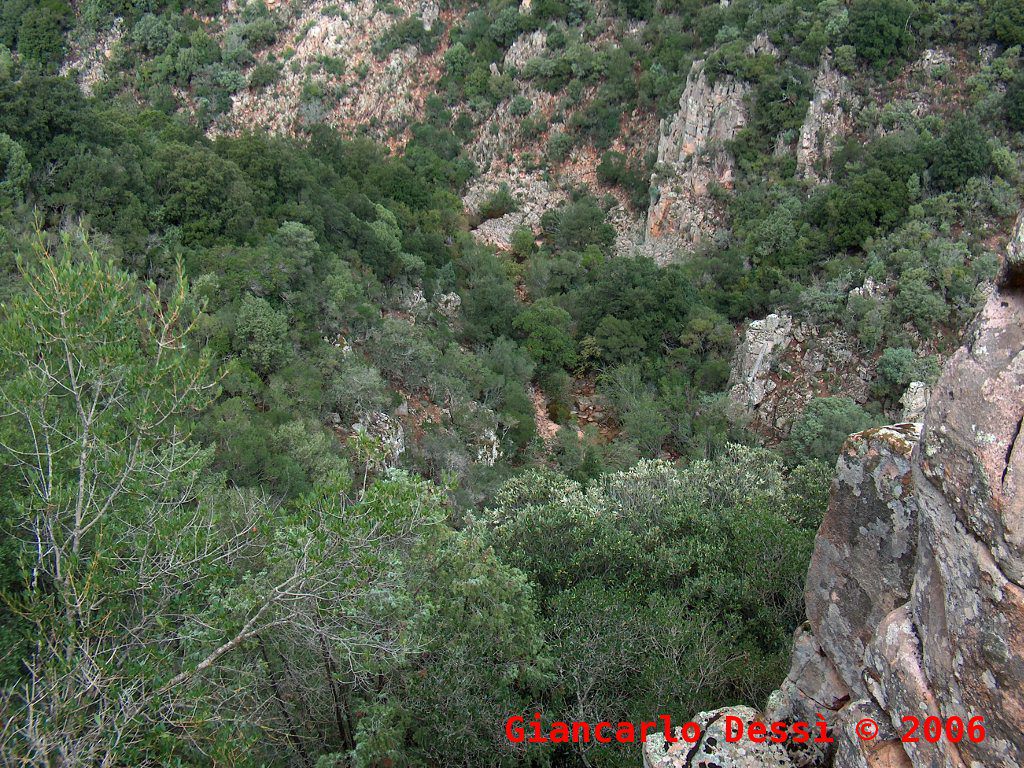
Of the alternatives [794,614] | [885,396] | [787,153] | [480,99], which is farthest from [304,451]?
[480,99]

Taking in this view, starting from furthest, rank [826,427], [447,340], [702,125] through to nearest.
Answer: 1. [702,125]
2. [447,340]
3. [826,427]

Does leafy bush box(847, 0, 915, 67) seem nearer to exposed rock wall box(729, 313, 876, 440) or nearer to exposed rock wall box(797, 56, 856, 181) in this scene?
exposed rock wall box(797, 56, 856, 181)

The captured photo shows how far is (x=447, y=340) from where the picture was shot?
29062 millimetres

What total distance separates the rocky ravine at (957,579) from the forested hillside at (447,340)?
352 cm

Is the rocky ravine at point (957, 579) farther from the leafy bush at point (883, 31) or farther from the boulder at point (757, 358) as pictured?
the leafy bush at point (883, 31)

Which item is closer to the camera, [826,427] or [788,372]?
[826,427]

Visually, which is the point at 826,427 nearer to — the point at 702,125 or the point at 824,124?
the point at 824,124

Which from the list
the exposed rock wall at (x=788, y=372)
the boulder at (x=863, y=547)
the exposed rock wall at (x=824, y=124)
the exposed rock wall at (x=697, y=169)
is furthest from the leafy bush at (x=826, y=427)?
the boulder at (x=863, y=547)

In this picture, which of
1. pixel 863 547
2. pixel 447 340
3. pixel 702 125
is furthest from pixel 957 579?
pixel 702 125

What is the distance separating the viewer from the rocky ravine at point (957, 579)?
11.9 ft

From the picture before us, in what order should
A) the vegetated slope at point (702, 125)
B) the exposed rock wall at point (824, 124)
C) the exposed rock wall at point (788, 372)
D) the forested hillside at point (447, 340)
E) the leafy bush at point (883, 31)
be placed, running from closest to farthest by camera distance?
the forested hillside at point (447, 340), the exposed rock wall at point (788, 372), the vegetated slope at point (702, 125), the exposed rock wall at point (824, 124), the leafy bush at point (883, 31)

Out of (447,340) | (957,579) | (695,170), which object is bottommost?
(447,340)

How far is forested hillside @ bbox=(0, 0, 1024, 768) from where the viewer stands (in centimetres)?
668

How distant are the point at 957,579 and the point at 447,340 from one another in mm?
25748
